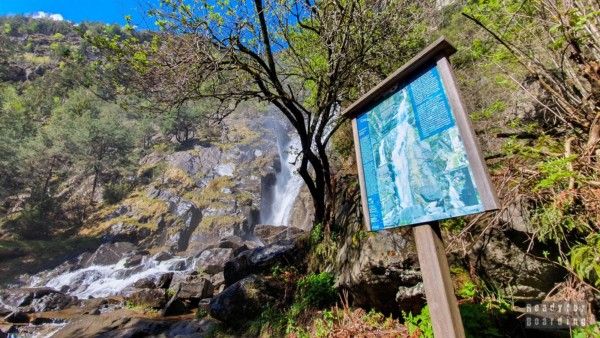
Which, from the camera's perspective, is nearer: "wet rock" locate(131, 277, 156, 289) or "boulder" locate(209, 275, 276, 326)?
"boulder" locate(209, 275, 276, 326)

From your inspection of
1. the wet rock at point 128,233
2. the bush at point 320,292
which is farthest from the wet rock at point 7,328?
the wet rock at point 128,233

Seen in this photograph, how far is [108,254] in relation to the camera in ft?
69.9

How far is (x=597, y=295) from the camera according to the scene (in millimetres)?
2969

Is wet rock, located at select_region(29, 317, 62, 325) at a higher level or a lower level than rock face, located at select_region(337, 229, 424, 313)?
lower

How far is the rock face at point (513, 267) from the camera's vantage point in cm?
345

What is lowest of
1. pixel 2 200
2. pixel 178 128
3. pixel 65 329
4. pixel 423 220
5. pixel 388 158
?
pixel 65 329

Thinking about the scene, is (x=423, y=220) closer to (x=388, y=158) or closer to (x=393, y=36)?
(x=388, y=158)

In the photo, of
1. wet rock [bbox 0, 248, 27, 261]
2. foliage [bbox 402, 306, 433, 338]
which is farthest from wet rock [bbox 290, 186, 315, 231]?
wet rock [bbox 0, 248, 27, 261]

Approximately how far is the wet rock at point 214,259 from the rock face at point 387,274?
12.7 meters

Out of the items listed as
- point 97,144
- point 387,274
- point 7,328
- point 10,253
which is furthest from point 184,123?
point 387,274

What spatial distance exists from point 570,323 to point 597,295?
355 millimetres

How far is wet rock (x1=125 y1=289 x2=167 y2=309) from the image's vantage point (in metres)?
11.4

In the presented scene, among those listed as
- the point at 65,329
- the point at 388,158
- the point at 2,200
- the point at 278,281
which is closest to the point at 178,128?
the point at 2,200

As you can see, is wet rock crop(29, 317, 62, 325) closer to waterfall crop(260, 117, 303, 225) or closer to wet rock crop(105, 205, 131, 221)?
waterfall crop(260, 117, 303, 225)
